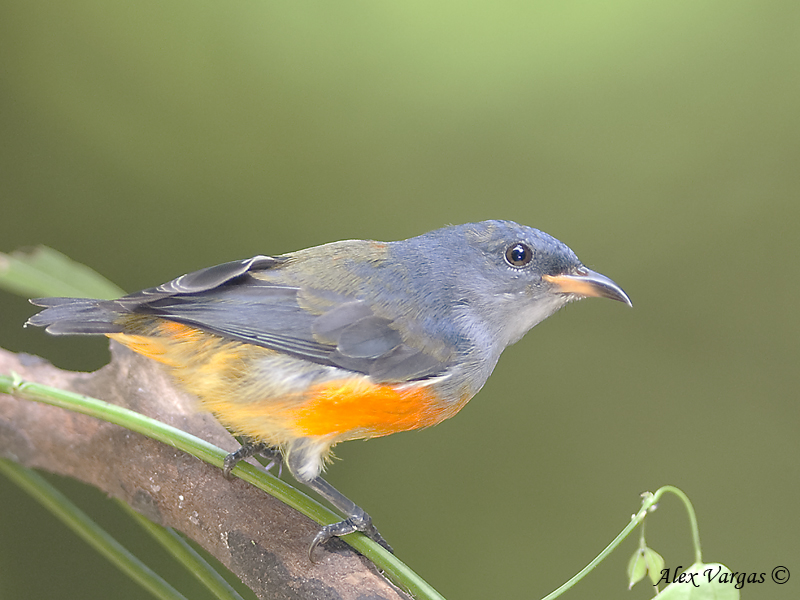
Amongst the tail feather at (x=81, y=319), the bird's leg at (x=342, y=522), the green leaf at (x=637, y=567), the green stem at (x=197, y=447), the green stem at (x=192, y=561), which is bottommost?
the green stem at (x=192, y=561)

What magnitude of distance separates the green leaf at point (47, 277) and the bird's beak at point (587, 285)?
1.14 meters

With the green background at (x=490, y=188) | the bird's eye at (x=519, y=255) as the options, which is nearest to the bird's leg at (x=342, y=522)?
the bird's eye at (x=519, y=255)

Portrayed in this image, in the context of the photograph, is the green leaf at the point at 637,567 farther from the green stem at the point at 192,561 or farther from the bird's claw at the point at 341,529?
the green stem at the point at 192,561

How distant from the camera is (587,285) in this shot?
1480 millimetres

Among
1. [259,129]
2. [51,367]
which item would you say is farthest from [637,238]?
[51,367]

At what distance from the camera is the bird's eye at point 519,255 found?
155 cm

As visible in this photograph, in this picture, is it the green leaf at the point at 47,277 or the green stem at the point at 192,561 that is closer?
the green stem at the point at 192,561

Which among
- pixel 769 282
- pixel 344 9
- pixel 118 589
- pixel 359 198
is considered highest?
pixel 344 9

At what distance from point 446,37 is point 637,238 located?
971 mm

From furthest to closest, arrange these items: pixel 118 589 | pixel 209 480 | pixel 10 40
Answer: pixel 10 40, pixel 118 589, pixel 209 480

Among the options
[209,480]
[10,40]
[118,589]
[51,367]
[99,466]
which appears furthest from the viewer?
[10,40]

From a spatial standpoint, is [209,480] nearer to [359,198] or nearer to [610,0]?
[359,198]

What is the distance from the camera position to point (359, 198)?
2.54 metres

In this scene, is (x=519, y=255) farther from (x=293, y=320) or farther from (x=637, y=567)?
(x=637, y=567)
